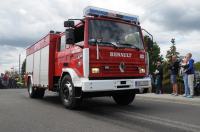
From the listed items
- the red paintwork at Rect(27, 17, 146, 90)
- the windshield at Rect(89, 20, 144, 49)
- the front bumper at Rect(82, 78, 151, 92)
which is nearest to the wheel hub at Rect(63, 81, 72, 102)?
the red paintwork at Rect(27, 17, 146, 90)

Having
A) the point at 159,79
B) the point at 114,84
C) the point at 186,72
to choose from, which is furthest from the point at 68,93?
the point at 159,79

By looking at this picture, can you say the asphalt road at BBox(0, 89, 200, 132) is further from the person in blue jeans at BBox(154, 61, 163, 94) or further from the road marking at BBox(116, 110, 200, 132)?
the person in blue jeans at BBox(154, 61, 163, 94)

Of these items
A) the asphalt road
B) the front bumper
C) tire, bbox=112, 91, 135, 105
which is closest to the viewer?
the asphalt road

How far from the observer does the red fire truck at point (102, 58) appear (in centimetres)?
1069

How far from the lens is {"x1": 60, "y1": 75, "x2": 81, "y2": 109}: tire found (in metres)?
11.3

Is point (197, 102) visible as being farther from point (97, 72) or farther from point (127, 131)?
point (127, 131)

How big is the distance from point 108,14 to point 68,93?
2.72 meters

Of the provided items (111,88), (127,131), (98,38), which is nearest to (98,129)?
(127,131)

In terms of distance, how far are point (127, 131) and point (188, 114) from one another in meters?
3.29

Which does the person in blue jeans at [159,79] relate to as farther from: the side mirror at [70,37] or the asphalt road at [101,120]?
the side mirror at [70,37]

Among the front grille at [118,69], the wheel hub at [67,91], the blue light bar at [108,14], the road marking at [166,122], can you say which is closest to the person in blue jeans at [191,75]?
the blue light bar at [108,14]

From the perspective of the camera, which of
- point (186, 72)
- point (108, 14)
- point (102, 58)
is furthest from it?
point (186, 72)

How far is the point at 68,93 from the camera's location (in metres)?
11.7

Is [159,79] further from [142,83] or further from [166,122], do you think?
[166,122]
